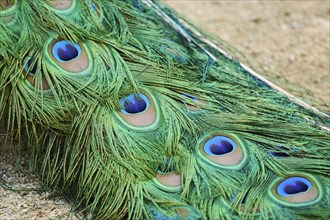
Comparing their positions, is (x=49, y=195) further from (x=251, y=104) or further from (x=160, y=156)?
(x=251, y=104)

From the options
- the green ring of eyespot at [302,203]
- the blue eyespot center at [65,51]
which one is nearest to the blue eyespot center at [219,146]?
the green ring of eyespot at [302,203]

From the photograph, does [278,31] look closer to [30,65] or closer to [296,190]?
[30,65]

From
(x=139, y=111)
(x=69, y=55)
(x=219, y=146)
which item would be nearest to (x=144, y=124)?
(x=139, y=111)

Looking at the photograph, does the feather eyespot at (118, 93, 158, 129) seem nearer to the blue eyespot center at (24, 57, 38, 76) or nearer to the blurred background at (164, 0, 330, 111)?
the blue eyespot center at (24, 57, 38, 76)

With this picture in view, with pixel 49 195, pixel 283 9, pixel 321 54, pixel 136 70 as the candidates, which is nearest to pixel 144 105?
pixel 136 70

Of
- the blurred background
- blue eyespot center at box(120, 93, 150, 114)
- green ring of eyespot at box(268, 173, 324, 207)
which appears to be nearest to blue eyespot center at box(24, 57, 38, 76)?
blue eyespot center at box(120, 93, 150, 114)

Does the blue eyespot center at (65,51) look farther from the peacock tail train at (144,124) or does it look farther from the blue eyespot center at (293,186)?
the blue eyespot center at (293,186)

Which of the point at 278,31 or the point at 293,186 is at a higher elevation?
the point at 278,31
